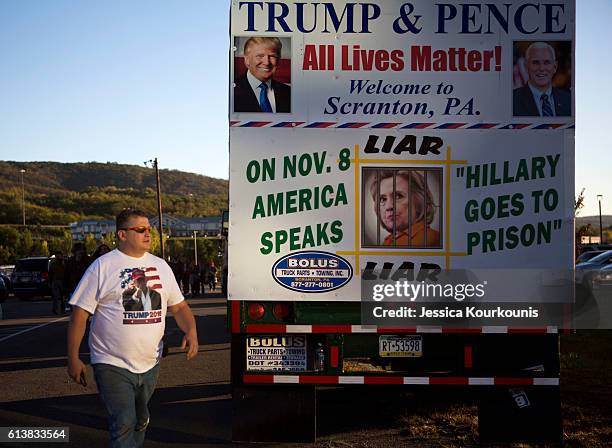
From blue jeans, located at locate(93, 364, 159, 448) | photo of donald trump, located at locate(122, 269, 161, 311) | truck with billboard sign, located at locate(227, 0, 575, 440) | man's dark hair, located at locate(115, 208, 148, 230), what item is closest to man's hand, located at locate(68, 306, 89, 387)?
blue jeans, located at locate(93, 364, 159, 448)

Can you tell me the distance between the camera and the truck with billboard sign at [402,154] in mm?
7016

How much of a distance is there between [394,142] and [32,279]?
105 feet

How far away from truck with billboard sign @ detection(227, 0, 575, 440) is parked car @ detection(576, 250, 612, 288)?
25.3 metres

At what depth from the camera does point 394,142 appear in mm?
7000

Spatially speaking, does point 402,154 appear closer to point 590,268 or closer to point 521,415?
point 521,415

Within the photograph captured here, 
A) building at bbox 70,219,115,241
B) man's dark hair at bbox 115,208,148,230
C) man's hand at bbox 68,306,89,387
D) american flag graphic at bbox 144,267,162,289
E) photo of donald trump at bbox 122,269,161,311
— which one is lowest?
man's hand at bbox 68,306,89,387

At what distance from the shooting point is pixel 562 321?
7.19m

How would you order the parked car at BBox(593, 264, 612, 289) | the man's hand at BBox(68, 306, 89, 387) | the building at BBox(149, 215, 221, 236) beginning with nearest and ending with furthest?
1. the man's hand at BBox(68, 306, 89, 387)
2. the parked car at BBox(593, 264, 612, 289)
3. the building at BBox(149, 215, 221, 236)

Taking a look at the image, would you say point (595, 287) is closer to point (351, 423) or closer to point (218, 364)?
point (218, 364)

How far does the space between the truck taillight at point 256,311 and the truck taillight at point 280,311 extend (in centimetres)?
9

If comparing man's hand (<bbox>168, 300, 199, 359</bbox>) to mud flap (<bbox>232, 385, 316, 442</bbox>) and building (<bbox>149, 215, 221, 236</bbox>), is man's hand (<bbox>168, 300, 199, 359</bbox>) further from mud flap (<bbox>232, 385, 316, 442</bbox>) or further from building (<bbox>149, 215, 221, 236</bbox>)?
building (<bbox>149, 215, 221, 236</bbox>)

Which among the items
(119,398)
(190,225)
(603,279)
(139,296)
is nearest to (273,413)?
(119,398)

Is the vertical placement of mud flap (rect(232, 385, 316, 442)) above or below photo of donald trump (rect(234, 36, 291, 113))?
below

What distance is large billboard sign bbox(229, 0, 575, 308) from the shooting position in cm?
701
